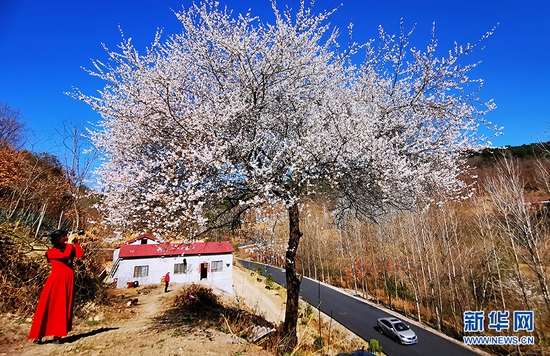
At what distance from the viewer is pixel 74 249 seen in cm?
508

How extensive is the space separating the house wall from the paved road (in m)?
8.58

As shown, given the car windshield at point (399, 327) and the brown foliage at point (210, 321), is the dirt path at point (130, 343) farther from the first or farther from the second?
the car windshield at point (399, 327)

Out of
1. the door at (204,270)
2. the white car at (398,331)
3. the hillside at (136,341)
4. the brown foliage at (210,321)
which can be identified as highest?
the hillside at (136,341)

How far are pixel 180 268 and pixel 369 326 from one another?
15.4 meters

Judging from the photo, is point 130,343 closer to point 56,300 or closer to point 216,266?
point 56,300

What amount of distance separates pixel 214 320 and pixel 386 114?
7.37m

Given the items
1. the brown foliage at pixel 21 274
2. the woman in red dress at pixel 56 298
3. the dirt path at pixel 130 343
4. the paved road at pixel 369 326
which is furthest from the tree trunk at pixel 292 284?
the brown foliage at pixel 21 274

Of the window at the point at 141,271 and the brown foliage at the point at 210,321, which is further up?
the brown foliage at the point at 210,321

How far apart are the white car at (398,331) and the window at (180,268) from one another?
1557cm

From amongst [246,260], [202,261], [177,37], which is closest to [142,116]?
[177,37]

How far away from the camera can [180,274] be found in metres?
22.0

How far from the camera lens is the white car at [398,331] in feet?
52.0

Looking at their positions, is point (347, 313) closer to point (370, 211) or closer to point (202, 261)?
point (202, 261)

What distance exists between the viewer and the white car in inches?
624
